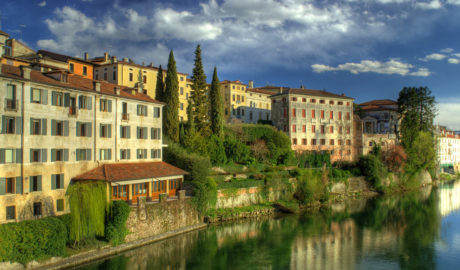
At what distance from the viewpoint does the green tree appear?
222 feet

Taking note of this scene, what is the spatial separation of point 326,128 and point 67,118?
43.9 metres

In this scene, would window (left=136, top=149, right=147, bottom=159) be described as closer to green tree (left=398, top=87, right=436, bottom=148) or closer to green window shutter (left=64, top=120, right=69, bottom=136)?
green window shutter (left=64, top=120, right=69, bottom=136)

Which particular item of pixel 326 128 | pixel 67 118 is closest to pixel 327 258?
pixel 67 118

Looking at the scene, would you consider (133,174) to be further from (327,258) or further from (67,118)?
(327,258)

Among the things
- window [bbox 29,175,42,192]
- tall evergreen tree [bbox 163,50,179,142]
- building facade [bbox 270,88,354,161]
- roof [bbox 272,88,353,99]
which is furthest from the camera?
roof [bbox 272,88,353,99]

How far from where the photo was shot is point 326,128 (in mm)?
63188

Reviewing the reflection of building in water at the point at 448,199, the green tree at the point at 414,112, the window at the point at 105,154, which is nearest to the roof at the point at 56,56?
the window at the point at 105,154

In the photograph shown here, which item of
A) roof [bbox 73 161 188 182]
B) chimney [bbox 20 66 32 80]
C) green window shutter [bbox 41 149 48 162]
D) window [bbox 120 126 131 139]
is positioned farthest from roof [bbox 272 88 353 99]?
chimney [bbox 20 66 32 80]

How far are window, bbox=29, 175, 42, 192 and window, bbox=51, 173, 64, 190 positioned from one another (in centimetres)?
106

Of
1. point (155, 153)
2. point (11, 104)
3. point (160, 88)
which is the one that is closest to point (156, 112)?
point (155, 153)

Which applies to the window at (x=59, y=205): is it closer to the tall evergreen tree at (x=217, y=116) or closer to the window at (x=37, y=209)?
the window at (x=37, y=209)

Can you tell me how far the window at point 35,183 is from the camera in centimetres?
2580

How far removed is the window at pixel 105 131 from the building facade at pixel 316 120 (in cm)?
3389

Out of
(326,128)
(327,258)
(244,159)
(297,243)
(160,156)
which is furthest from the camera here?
(326,128)
